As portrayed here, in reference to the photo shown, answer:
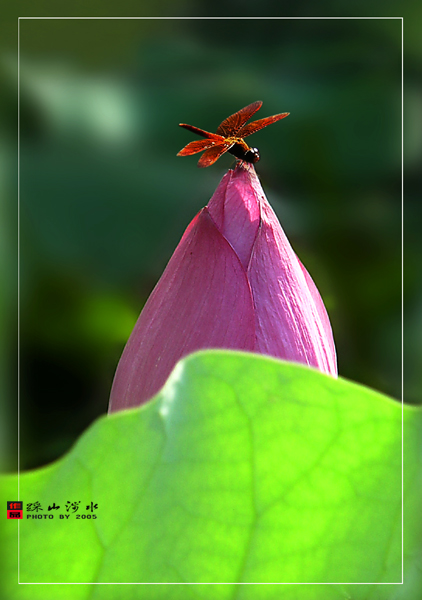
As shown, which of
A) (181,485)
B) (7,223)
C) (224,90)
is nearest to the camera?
(181,485)

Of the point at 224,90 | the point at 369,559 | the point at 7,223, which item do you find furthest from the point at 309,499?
the point at 224,90

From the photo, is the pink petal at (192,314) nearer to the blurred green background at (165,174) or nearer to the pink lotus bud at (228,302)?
the pink lotus bud at (228,302)

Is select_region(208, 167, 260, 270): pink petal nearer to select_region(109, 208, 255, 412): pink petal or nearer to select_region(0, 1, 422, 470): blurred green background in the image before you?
select_region(109, 208, 255, 412): pink petal

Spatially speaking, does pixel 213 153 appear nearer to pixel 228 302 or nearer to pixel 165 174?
pixel 228 302

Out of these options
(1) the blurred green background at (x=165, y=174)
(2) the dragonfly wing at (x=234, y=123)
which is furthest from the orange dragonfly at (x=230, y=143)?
(1) the blurred green background at (x=165, y=174)

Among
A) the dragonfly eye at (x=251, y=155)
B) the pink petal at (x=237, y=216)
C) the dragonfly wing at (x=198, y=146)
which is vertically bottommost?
the pink petal at (x=237, y=216)

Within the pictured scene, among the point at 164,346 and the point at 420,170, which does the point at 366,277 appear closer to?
the point at 420,170
